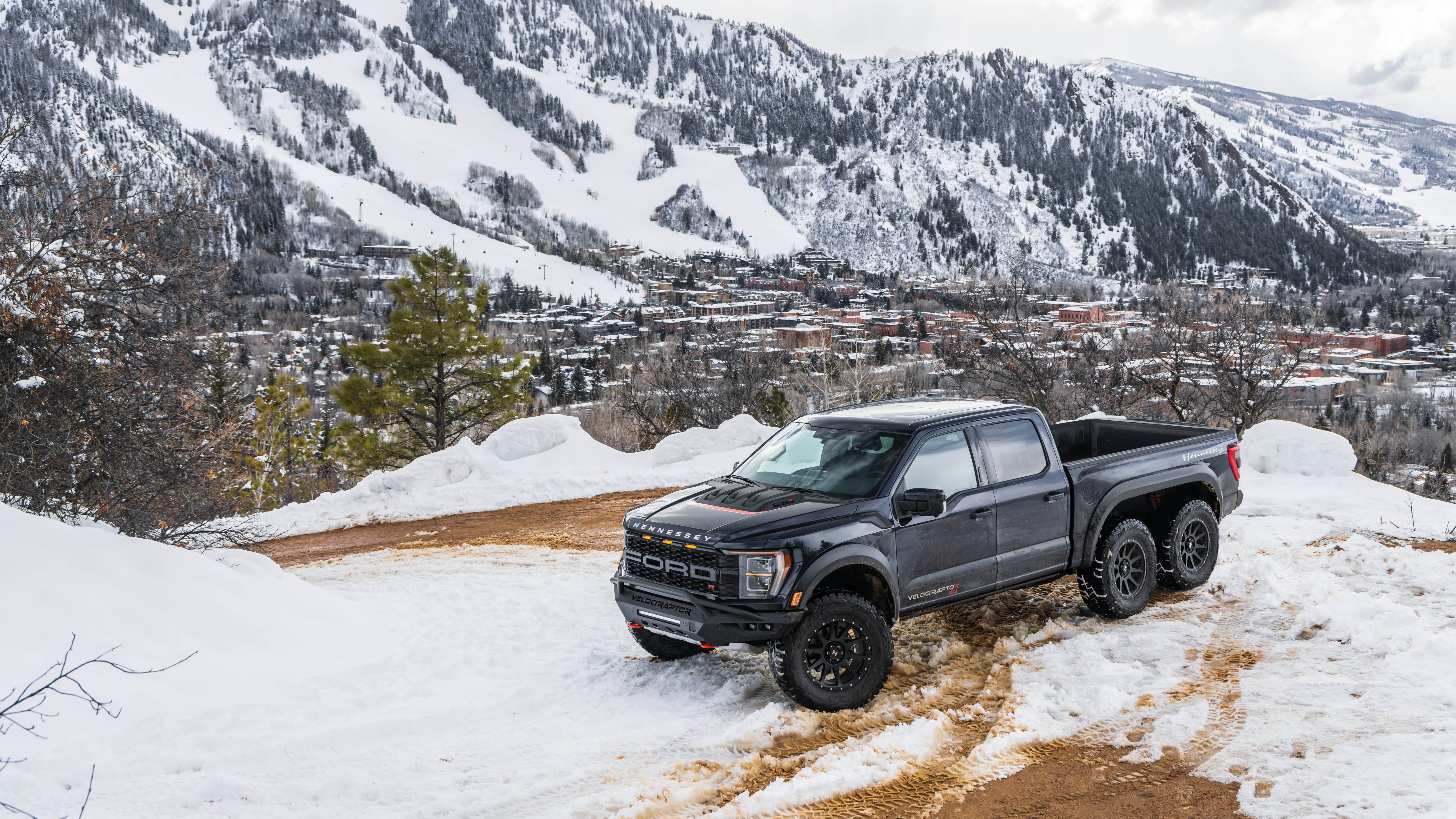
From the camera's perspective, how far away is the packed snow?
4.58 m

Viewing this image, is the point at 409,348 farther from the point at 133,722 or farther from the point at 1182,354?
the point at 133,722

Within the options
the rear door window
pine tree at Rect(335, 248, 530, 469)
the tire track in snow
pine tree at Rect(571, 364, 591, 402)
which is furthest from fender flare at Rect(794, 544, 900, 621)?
pine tree at Rect(571, 364, 591, 402)

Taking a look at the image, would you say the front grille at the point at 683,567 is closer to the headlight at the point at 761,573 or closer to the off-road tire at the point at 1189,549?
the headlight at the point at 761,573

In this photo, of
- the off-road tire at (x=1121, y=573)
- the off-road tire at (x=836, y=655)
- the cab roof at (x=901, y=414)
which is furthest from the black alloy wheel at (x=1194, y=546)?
the off-road tire at (x=836, y=655)

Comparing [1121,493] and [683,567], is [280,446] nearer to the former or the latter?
[683,567]

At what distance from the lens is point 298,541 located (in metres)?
13.7

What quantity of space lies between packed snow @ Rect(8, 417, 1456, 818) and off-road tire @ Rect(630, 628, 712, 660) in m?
0.10

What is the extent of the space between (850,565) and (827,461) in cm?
109

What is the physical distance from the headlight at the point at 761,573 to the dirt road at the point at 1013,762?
92 cm

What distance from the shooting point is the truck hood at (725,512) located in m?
5.68

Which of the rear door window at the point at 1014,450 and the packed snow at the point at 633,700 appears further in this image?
the rear door window at the point at 1014,450

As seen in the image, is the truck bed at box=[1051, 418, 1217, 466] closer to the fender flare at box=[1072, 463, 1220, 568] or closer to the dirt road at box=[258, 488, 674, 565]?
the fender flare at box=[1072, 463, 1220, 568]

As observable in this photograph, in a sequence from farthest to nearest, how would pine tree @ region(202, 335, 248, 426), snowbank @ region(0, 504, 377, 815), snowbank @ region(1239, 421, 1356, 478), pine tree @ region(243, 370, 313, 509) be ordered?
pine tree @ region(243, 370, 313, 509) < snowbank @ region(1239, 421, 1356, 478) < pine tree @ region(202, 335, 248, 426) < snowbank @ region(0, 504, 377, 815)

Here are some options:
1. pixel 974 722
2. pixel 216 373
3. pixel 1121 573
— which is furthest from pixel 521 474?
pixel 974 722
